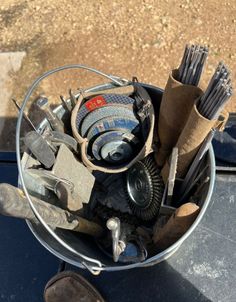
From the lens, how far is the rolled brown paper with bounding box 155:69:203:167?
2.56 ft

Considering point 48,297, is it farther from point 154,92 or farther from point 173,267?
point 154,92

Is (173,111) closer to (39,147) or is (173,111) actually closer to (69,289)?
(39,147)

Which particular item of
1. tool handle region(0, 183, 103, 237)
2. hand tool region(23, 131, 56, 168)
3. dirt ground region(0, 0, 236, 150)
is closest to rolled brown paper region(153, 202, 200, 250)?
tool handle region(0, 183, 103, 237)

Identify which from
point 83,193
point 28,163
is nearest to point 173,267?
point 83,193

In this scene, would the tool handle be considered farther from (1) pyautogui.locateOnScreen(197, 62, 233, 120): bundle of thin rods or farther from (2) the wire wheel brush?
(1) pyautogui.locateOnScreen(197, 62, 233, 120): bundle of thin rods

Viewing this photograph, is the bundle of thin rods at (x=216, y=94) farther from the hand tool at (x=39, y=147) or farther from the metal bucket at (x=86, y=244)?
the hand tool at (x=39, y=147)

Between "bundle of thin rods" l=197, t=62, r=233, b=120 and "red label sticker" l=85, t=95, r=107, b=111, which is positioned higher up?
"bundle of thin rods" l=197, t=62, r=233, b=120

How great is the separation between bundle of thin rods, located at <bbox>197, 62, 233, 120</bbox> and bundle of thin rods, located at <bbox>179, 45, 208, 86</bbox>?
0.04m

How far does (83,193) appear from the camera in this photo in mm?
923

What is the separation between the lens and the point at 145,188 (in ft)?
3.11

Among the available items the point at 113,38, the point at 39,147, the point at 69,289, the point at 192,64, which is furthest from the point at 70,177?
the point at 113,38

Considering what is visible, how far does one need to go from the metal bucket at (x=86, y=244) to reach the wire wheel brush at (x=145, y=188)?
0.41ft

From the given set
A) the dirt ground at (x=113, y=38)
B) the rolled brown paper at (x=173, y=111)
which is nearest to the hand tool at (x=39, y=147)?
the rolled brown paper at (x=173, y=111)

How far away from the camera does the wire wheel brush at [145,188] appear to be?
36.4 inches
